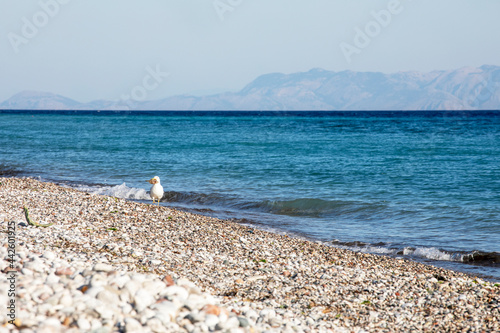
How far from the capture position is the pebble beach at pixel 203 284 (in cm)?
583

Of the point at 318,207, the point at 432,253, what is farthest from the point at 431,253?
the point at 318,207

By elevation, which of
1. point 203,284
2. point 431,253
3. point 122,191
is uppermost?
point 203,284

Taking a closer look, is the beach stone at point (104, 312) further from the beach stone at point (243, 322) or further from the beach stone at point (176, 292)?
the beach stone at point (243, 322)

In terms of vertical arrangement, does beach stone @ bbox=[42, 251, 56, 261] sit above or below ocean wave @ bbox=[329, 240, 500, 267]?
above

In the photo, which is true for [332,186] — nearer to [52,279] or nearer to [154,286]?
[154,286]

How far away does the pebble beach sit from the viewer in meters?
5.83

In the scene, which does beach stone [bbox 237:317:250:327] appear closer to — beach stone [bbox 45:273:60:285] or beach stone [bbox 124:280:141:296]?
beach stone [bbox 124:280:141:296]

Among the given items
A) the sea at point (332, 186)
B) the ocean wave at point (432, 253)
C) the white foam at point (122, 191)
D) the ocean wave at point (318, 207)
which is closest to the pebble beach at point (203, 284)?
the ocean wave at point (432, 253)

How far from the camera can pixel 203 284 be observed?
8.36m

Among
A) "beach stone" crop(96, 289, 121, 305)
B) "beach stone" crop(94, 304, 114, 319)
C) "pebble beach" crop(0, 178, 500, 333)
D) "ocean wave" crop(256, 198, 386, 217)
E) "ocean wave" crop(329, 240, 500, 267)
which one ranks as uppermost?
"beach stone" crop(96, 289, 121, 305)

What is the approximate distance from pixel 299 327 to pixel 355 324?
3.63ft

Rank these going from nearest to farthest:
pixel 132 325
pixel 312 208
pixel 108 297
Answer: pixel 132 325, pixel 108 297, pixel 312 208

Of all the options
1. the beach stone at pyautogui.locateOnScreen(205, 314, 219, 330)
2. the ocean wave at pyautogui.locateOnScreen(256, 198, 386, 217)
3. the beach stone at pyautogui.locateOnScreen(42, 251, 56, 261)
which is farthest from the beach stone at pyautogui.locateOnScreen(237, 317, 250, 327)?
the ocean wave at pyautogui.locateOnScreen(256, 198, 386, 217)


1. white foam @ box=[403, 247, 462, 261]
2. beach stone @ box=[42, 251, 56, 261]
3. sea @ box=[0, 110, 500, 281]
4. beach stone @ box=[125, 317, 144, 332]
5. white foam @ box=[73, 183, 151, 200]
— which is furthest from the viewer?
white foam @ box=[73, 183, 151, 200]
